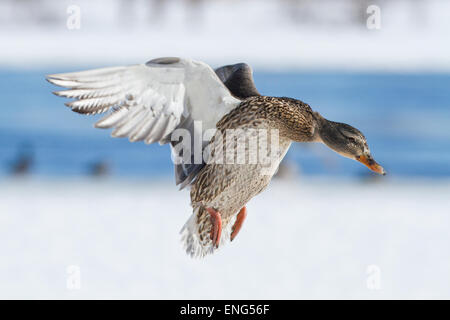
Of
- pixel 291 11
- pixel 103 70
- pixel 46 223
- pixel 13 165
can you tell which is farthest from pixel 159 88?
pixel 291 11

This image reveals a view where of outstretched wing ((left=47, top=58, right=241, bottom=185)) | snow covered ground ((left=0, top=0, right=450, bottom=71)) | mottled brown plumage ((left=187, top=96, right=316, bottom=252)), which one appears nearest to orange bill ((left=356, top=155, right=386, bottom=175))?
mottled brown plumage ((left=187, top=96, right=316, bottom=252))

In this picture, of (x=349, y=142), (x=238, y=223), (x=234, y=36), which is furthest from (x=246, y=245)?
(x=234, y=36)

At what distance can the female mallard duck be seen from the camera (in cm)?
254

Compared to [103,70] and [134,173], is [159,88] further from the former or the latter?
[134,173]

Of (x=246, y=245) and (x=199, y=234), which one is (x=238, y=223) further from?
(x=246, y=245)

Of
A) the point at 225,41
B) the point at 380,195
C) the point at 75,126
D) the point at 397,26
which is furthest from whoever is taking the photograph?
the point at 397,26

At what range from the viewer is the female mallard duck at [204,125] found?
2.54 metres

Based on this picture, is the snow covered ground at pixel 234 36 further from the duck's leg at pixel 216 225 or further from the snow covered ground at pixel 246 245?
the duck's leg at pixel 216 225

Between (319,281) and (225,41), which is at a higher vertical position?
(225,41)

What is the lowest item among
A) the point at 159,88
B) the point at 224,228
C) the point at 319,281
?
the point at 319,281

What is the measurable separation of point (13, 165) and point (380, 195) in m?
2.85

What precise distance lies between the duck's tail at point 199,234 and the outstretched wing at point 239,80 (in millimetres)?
477

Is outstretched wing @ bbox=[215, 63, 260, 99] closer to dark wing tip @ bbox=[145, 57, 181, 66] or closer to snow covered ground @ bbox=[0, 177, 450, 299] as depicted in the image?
dark wing tip @ bbox=[145, 57, 181, 66]

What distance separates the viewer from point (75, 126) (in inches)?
328
